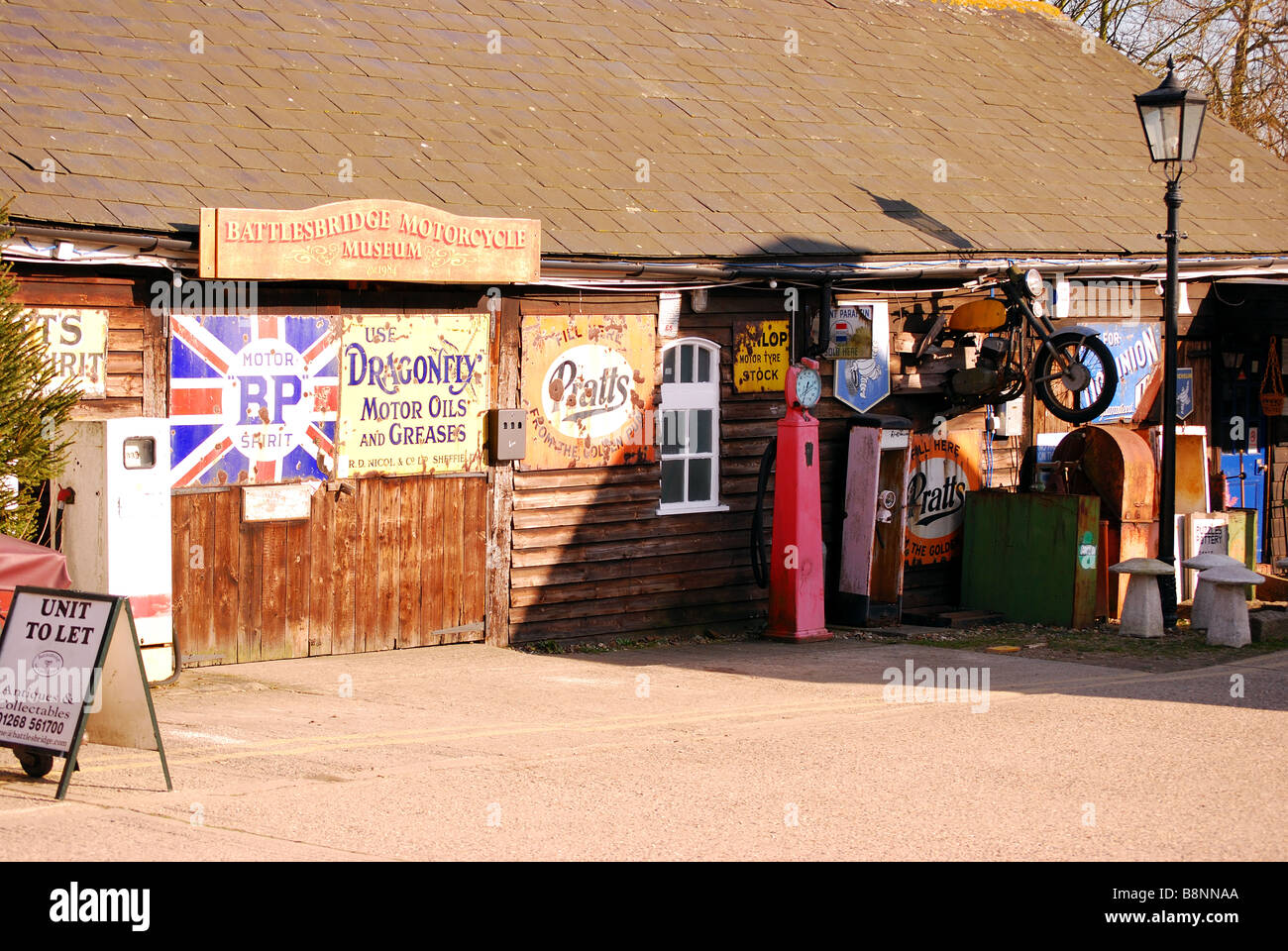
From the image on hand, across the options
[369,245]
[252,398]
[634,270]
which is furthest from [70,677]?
[634,270]

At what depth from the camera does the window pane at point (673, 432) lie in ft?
42.4

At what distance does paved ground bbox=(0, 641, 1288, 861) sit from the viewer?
6.41 meters

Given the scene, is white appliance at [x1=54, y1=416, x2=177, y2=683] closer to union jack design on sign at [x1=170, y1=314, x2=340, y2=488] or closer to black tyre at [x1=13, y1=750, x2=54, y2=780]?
union jack design on sign at [x1=170, y1=314, x2=340, y2=488]

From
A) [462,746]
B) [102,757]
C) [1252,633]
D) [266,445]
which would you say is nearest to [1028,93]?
[1252,633]

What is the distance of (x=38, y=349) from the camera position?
8969 mm

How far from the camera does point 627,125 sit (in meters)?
14.0

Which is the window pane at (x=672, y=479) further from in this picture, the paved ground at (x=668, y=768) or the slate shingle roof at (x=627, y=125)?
the paved ground at (x=668, y=768)

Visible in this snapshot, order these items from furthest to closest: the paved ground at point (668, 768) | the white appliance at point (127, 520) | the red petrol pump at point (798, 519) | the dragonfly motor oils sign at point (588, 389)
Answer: the red petrol pump at point (798, 519) < the dragonfly motor oils sign at point (588, 389) < the white appliance at point (127, 520) < the paved ground at point (668, 768)

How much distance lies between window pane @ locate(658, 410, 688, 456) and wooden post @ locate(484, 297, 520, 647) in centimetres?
157

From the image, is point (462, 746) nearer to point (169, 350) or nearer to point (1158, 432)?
point (169, 350)

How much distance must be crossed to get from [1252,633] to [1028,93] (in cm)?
813

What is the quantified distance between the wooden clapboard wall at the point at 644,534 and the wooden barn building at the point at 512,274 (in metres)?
0.03

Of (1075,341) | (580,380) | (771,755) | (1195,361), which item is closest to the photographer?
(771,755)

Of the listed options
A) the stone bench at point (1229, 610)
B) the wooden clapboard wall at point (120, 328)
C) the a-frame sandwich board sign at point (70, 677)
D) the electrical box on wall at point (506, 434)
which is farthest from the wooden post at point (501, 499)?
the stone bench at point (1229, 610)
